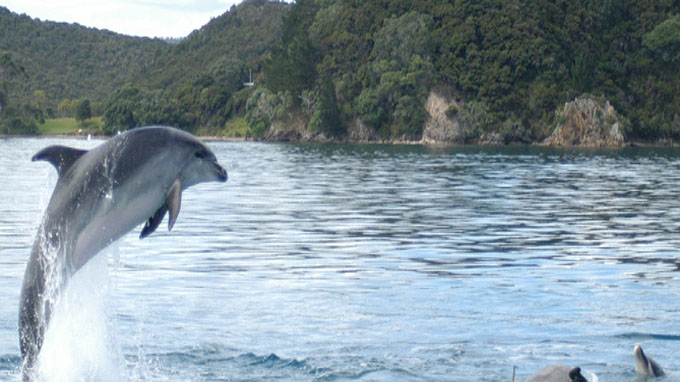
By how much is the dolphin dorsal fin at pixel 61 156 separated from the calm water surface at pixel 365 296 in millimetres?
1013

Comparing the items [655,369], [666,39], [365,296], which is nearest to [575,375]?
[655,369]

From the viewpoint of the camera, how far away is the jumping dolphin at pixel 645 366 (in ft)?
38.2

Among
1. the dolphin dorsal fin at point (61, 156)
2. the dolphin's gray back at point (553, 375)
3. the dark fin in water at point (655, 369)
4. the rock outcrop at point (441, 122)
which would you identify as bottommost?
the rock outcrop at point (441, 122)

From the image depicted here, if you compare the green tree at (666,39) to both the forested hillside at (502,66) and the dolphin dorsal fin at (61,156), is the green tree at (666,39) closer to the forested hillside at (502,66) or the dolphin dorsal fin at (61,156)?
the forested hillside at (502,66)

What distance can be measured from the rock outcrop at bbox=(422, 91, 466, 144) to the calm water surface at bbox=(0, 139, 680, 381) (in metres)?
120

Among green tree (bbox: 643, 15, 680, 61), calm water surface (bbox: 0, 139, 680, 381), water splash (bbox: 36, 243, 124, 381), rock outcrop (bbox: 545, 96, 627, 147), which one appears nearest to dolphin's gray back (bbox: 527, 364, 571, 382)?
calm water surface (bbox: 0, 139, 680, 381)

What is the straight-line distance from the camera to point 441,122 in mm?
153750

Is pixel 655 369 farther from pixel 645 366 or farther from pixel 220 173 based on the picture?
pixel 220 173

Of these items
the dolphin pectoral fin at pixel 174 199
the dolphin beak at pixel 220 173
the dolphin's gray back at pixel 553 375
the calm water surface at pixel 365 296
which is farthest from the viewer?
the calm water surface at pixel 365 296

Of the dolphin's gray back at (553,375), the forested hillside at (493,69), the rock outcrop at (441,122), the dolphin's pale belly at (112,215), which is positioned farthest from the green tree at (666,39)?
the dolphin's pale belly at (112,215)

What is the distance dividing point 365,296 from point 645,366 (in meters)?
6.10

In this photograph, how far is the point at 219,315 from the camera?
50.3ft

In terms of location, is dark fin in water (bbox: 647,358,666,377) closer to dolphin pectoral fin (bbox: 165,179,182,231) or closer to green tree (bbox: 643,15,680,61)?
dolphin pectoral fin (bbox: 165,179,182,231)

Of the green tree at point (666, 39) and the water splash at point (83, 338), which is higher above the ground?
the green tree at point (666, 39)
